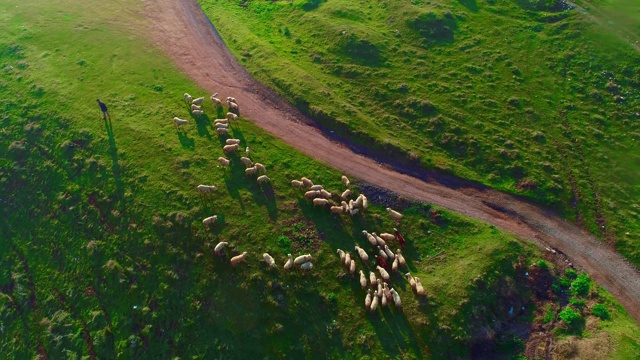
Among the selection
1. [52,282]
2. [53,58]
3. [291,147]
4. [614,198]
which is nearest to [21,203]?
[52,282]

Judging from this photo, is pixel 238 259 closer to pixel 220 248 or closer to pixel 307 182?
pixel 220 248

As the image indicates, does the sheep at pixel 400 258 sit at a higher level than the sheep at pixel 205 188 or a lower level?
lower

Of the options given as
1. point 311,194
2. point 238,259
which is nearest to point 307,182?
point 311,194

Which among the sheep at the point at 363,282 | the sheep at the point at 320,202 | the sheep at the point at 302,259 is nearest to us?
the sheep at the point at 363,282

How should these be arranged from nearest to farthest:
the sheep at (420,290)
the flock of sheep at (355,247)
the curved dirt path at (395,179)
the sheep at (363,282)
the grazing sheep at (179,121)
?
the sheep at (420,290), the flock of sheep at (355,247), the sheep at (363,282), the curved dirt path at (395,179), the grazing sheep at (179,121)

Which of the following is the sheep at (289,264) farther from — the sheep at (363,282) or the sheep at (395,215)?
the sheep at (395,215)

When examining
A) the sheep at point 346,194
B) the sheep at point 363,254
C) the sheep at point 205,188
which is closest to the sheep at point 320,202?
the sheep at point 346,194

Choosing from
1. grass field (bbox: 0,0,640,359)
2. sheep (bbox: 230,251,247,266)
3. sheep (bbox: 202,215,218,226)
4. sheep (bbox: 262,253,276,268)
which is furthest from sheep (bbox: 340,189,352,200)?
sheep (bbox: 202,215,218,226)

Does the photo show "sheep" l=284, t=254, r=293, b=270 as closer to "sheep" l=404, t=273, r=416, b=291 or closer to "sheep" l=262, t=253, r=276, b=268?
"sheep" l=262, t=253, r=276, b=268
